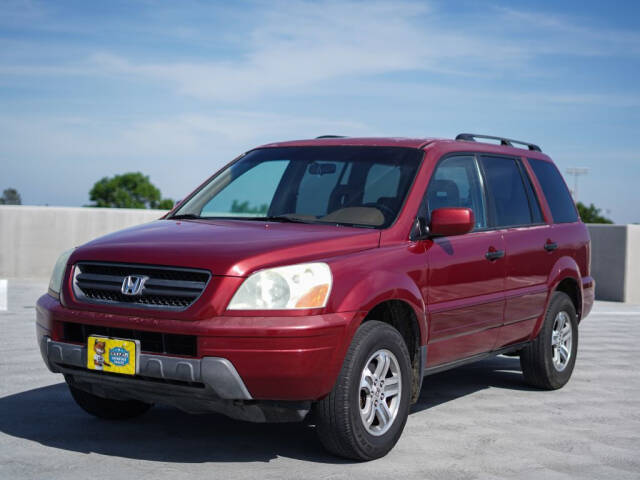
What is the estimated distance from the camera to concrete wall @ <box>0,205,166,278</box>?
1592 centimetres

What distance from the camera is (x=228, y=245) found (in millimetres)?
4742

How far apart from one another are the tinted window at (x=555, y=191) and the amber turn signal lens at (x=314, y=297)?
347 cm

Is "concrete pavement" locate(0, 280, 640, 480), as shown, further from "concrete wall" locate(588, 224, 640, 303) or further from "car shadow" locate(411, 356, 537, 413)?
"concrete wall" locate(588, 224, 640, 303)

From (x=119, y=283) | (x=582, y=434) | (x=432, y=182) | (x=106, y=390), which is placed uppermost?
(x=432, y=182)

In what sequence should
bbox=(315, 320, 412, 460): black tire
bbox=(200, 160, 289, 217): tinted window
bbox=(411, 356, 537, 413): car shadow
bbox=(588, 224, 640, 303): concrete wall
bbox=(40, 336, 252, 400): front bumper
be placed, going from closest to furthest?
1. bbox=(40, 336, 252, 400): front bumper
2. bbox=(315, 320, 412, 460): black tire
3. bbox=(200, 160, 289, 217): tinted window
4. bbox=(411, 356, 537, 413): car shadow
5. bbox=(588, 224, 640, 303): concrete wall

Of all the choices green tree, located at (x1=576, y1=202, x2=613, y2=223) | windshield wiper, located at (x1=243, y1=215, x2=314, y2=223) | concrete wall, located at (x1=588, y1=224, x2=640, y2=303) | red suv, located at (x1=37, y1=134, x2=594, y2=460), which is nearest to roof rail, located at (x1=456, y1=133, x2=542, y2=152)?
red suv, located at (x1=37, y1=134, x2=594, y2=460)

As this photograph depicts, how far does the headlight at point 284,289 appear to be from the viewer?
448cm

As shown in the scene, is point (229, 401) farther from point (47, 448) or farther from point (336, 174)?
point (336, 174)

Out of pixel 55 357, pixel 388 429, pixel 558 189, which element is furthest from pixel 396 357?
pixel 558 189

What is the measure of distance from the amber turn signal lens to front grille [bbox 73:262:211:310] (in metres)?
0.48

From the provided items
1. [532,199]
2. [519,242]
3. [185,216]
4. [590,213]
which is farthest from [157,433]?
[590,213]

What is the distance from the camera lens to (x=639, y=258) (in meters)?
16.5

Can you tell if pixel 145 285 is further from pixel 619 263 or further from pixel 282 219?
pixel 619 263

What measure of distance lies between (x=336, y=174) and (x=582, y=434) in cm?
230
